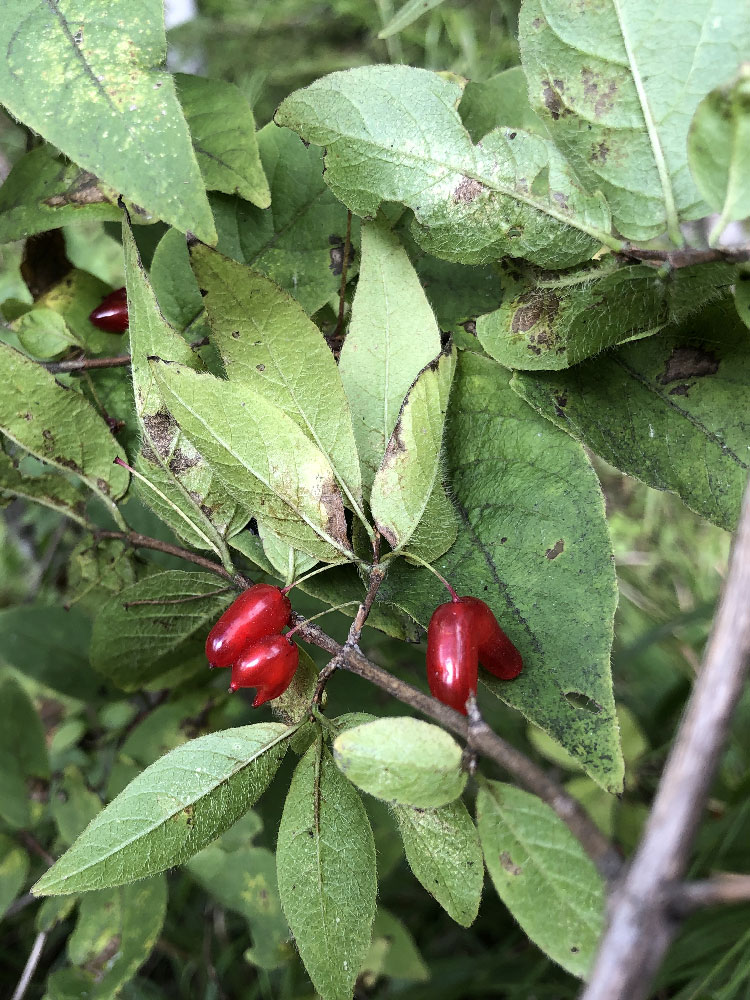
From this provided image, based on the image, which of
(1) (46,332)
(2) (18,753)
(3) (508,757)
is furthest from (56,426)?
(2) (18,753)

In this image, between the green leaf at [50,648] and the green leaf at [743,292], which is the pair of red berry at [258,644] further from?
the green leaf at [50,648]

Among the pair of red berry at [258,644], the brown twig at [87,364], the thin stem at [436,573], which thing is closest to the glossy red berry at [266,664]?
the pair of red berry at [258,644]

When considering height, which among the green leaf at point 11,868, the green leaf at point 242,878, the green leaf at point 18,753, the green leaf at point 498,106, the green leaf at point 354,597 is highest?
the green leaf at point 498,106

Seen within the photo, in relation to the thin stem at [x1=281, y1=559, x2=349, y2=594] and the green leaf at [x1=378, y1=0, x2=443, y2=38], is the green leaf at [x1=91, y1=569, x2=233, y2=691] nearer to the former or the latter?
the thin stem at [x1=281, y1=559, x2=349, y2=594]

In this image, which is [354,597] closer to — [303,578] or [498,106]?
[303,578]

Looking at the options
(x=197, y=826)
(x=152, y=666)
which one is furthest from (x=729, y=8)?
(x=152, y=666)

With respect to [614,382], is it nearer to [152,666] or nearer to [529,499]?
[529,499]

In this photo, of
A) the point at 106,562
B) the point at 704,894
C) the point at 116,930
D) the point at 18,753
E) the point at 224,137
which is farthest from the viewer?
the point at 18,753
